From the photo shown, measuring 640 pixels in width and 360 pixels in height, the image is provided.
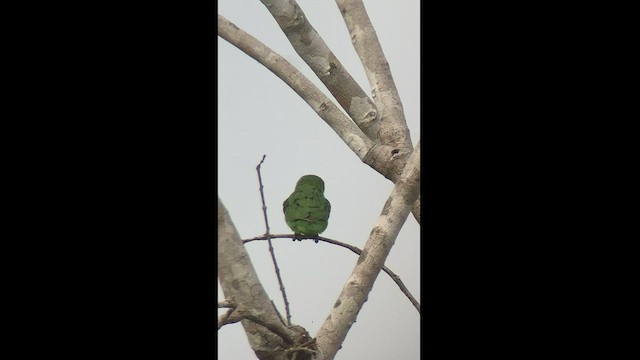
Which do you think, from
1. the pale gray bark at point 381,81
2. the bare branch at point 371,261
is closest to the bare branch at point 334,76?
the pale gray bark at point 381,81

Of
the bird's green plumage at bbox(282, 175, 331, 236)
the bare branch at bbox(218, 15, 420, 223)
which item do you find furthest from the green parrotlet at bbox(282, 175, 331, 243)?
the bare branch at bbox(218, 15, 420, 223)

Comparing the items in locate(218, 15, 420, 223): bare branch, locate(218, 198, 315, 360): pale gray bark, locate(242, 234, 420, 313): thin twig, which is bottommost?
locate(218, 198, 315, 360): pale gray bark

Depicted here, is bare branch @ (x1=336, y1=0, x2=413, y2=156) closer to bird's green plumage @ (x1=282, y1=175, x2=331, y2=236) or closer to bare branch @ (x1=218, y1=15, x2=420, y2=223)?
bare branch @ (x1=218, y1=15, x2=420, y2=223)

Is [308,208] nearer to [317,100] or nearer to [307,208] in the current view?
[307,208]

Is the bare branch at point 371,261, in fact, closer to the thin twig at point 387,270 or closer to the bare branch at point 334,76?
the thin twig at point 387,270

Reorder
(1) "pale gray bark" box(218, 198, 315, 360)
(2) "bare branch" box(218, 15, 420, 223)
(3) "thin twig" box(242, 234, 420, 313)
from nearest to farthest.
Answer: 1. (1) "pale gray bark" box(218, 198, 315, 360)
2. (3) "thin twig" box(242, 234, 420, 313)
3. (2) "bare branch" box(218, 15, 420, 223)
